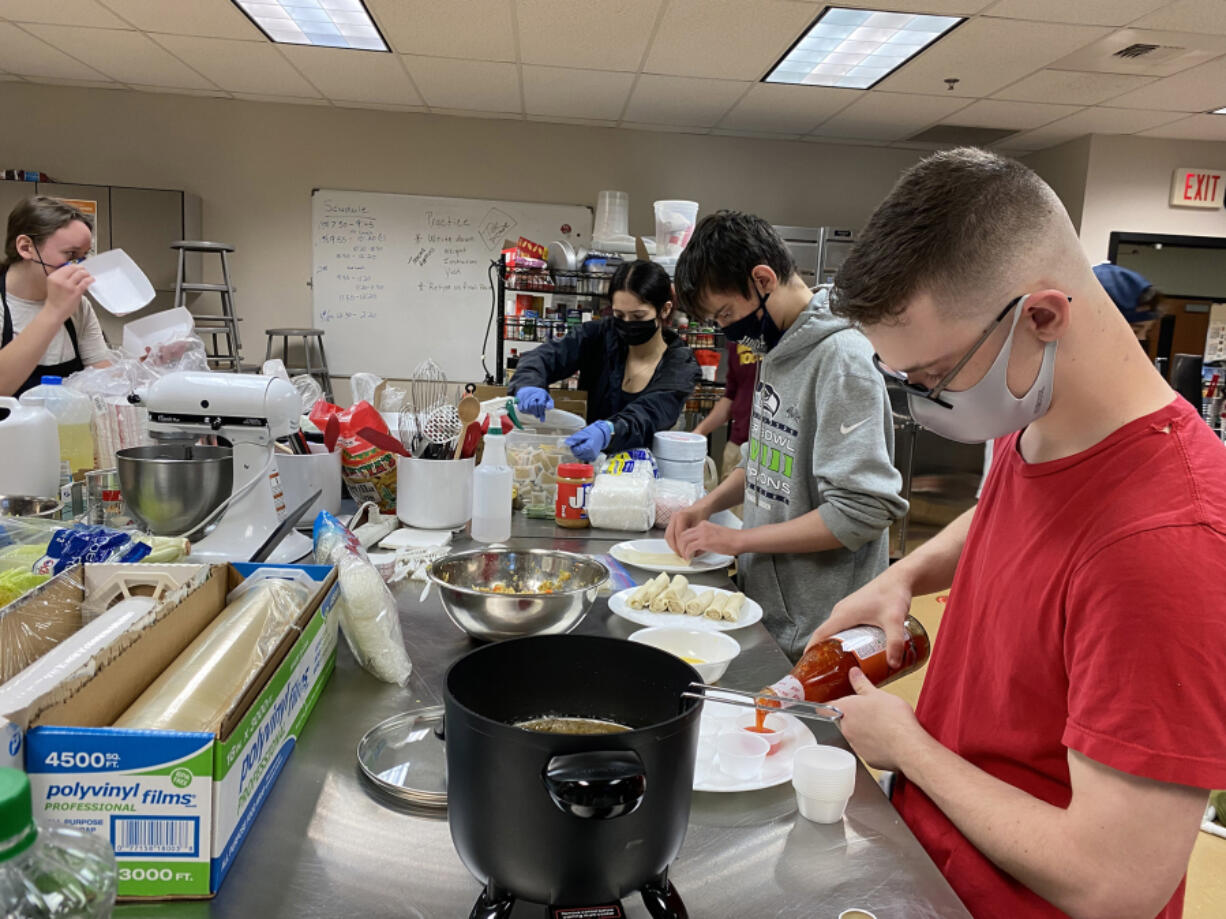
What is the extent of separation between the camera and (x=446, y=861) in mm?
783

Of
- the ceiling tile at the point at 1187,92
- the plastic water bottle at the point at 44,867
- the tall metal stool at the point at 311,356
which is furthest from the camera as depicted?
the tall metal stool at the point at 311,356

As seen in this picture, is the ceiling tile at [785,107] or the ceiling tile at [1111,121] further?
the ceiling tile at [1111,121]

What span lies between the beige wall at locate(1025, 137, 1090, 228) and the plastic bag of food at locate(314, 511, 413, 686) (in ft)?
21.0

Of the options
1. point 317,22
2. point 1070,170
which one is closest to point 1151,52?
point 1070,170

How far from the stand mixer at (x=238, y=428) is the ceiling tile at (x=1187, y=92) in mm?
5298

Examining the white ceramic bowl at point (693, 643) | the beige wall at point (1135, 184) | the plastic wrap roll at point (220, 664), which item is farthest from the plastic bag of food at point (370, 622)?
the beige wall at point (1135, 184)

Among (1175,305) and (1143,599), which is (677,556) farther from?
(1175,305)

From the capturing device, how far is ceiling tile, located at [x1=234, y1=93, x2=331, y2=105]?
620cm

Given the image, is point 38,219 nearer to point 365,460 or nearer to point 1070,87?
point 365,460

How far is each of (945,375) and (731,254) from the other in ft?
3.25

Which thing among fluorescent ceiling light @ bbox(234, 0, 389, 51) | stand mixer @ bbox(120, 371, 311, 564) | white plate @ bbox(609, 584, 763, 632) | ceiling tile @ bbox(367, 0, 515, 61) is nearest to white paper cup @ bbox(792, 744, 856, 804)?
white plate @ bbox(609, 584, 763, 632)

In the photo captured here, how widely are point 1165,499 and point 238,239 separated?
6986 millimetres

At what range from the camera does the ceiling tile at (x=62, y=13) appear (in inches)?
174

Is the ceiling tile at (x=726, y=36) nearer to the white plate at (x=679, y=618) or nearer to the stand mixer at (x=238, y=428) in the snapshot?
the stand mixer at (x=238, y=428)
